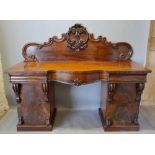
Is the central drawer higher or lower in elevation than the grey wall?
lower

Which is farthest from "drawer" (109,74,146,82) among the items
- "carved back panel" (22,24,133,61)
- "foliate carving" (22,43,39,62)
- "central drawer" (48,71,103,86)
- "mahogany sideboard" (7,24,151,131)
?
"foliate carving" (22,43,39,62)

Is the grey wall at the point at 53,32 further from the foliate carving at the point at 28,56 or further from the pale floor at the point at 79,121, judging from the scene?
the pale floor at the point at 79,121

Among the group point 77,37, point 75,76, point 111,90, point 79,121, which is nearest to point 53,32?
point 77,37

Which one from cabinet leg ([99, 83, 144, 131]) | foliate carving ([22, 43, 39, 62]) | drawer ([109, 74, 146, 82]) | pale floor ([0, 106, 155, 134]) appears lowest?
pale floor ([0, 106, 155, 134])

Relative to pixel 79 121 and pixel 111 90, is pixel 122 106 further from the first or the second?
pixel 79 121

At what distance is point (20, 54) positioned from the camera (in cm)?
216

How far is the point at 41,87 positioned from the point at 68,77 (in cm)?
32

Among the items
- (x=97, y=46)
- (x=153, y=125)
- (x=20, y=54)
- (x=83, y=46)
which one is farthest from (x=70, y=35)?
(x=153, y=125)

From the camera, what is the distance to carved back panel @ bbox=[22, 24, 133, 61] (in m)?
2.07

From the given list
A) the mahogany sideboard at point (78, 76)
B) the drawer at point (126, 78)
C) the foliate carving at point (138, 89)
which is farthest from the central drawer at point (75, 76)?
the foliate carving at point (138, 89)

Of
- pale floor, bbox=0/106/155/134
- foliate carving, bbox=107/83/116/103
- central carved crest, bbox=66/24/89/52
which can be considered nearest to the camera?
foliate carving, bbox=107/83/116/103

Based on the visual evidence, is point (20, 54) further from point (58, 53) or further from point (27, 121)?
point (27, 121)

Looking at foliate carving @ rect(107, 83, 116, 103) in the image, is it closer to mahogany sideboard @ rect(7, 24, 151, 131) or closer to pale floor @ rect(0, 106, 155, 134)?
mahogany sideboard @ rect(7, 24, 151, 131)

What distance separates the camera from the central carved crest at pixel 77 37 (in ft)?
6.74
